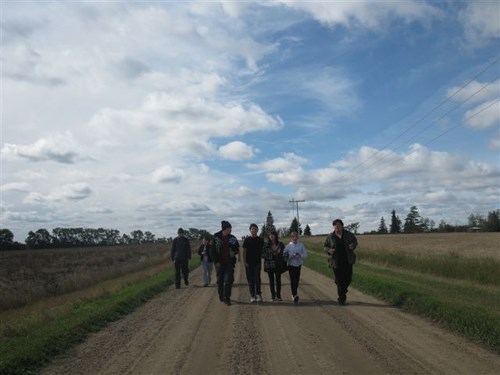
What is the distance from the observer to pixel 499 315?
29.8 ft

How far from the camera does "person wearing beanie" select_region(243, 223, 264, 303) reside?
1285 centimetres

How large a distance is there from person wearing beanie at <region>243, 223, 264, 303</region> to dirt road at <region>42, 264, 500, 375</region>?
1130 mm

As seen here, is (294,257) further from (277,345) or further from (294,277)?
(277,345)

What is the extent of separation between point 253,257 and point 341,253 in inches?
89.9

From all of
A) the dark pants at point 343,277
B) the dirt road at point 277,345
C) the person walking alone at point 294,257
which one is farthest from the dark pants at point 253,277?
the dark pants at point 343,277

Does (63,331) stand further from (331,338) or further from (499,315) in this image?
(499,315)

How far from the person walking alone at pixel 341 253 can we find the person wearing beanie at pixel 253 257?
1.83 meters

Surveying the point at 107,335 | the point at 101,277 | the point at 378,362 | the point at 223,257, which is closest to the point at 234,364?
the point at 378,362

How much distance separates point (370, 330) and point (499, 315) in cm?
251

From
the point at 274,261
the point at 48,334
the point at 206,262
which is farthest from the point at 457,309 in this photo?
the point at 206,262

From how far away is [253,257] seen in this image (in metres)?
12.9

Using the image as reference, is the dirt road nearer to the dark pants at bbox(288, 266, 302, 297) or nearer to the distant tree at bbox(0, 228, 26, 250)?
the dark pants at bbox(288, 266, 302, 297)

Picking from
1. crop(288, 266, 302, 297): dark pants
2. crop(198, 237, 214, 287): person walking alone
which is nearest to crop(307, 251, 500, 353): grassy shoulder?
crop(288, 266, 302, 297): dark pants

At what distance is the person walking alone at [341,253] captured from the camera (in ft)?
39.5
